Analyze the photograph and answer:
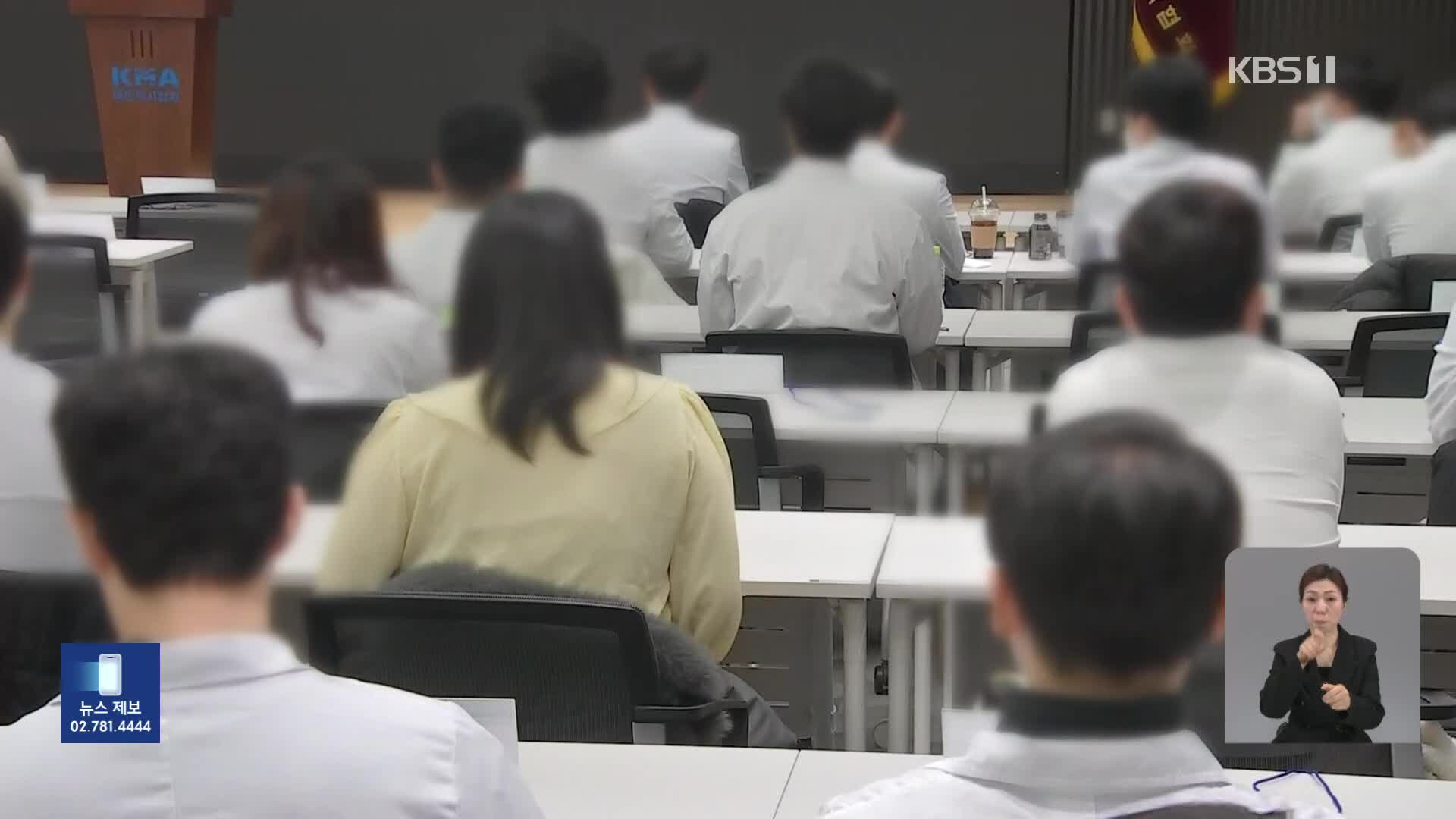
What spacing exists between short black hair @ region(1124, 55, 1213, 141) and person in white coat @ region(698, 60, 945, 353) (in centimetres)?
40

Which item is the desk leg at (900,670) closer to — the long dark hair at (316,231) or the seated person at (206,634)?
the long dark hair at (316,231)

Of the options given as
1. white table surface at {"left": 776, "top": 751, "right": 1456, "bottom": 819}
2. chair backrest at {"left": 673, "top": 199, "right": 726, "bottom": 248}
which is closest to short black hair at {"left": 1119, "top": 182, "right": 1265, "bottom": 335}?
white table surface at {"left": 776, "top": 751, "right": 1456, "bottom": 819}

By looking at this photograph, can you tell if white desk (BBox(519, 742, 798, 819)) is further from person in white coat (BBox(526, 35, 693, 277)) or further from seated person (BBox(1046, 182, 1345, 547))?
person in white coat (BBox(526, 35, 693, 277))

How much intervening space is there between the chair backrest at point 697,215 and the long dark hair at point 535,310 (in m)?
2.63

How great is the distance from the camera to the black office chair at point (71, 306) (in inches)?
36.9

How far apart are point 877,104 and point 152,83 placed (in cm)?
321

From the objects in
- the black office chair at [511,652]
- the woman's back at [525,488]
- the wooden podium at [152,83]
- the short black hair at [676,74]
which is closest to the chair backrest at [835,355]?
the woman's back at [525,488]

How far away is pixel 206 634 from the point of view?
0.69 metres

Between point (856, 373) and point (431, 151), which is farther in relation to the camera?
point (856, 373)

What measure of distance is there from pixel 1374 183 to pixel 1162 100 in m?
1.16

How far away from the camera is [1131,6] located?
639cm

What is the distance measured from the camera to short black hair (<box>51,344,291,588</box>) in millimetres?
661

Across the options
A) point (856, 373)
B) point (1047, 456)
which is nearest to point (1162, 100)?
point (856, 373)

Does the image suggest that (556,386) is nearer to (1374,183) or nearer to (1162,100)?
(1162,100)
